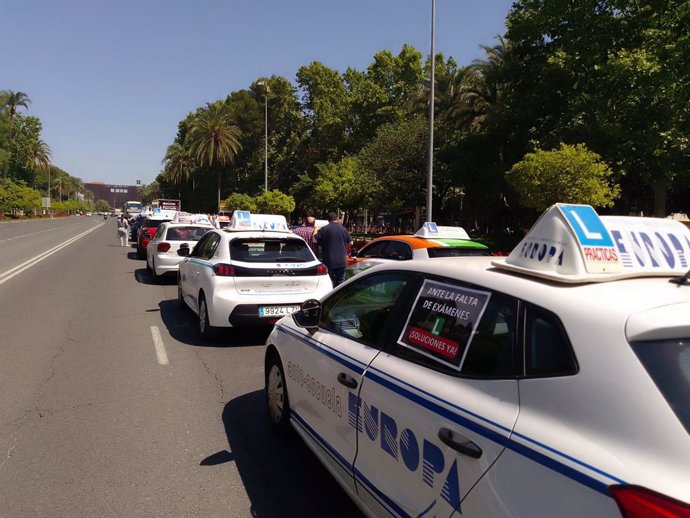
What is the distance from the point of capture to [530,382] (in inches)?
74.0

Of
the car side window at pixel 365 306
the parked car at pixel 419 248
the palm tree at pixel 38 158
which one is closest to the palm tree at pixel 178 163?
the palm tree at pixel 38 158

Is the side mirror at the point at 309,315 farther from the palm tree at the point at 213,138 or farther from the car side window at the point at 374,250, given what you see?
the palm tree at the point at 213,138

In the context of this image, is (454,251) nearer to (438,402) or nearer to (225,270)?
(225,270)

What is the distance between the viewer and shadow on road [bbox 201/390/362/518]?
3.11m

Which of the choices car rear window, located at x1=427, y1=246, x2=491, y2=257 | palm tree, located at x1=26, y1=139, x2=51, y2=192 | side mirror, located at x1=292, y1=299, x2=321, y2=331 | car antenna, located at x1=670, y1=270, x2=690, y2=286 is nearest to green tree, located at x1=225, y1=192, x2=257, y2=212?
car rear window, located at x1=427, y1=246, x2=491, y2=257

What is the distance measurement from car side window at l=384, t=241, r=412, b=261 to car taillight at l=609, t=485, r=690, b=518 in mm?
7157

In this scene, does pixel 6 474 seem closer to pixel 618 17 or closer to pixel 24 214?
pixel 618 17

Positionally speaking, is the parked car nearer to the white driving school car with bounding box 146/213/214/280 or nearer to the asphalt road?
the asphalt road

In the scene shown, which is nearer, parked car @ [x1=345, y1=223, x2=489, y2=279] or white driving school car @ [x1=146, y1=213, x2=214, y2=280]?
parked car @ [x1=345, y1=223, x2=489, y2=279]

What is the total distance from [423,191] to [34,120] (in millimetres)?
91500

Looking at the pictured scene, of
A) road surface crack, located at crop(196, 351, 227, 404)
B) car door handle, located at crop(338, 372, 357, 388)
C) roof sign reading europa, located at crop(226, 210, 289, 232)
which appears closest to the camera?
car door handle, located at crop(338, 372, 357, 388)

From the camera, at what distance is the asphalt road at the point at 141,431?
10.4 feet

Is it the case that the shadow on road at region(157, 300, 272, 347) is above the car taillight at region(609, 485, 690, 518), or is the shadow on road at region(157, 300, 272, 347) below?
below

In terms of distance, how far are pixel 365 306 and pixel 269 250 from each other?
4.11 m
